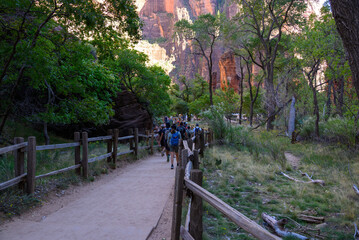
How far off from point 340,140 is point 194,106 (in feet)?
124

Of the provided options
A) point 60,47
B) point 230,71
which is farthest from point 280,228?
point 230,71

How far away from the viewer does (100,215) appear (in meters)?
5.22

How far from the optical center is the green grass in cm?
561

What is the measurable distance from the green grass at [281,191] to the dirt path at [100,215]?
1.19 metres

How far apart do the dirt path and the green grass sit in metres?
1.19

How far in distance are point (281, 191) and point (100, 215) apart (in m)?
5.31

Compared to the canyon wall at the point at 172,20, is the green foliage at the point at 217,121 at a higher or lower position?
lower

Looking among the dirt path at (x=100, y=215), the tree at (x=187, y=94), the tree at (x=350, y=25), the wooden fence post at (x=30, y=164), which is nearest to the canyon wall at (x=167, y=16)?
the tree at (x=187, y=94)

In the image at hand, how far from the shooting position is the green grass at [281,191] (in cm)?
561

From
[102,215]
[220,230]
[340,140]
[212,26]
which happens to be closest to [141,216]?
[102,215]

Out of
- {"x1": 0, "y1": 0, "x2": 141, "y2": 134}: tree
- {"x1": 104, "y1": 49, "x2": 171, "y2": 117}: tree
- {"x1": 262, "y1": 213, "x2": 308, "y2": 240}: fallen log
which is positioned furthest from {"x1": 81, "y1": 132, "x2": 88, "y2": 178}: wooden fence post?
{"x1": 104, "y1": 49, "x2": 171, "y2": 117}: tree

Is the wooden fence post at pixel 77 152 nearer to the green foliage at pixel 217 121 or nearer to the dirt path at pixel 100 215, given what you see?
the dirt path at pixel 100 215

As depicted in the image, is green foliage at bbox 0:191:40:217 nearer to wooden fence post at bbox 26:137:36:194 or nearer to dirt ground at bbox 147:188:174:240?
wooden fence post at bbox 26:137:36:194

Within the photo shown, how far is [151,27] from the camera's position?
154500mm
